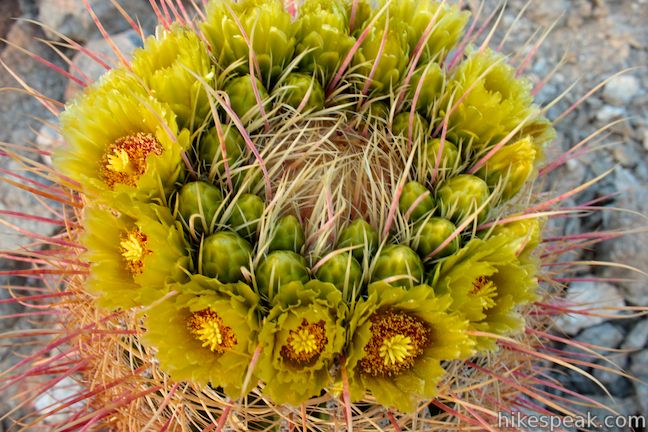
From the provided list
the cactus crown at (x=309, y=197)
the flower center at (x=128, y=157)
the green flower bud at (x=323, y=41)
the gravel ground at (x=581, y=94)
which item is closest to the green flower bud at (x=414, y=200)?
the cactus crown at (x=309, y=197)

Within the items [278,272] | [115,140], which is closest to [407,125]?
[278,272]

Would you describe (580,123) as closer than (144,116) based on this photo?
No

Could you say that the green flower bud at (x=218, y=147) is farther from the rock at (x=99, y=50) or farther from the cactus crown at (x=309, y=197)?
the rock at (x=99, y=50)

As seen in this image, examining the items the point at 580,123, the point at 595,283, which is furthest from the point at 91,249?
the point at 580,123

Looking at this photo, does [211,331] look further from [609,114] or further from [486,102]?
[609,114]

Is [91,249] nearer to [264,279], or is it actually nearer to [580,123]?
[264,279]

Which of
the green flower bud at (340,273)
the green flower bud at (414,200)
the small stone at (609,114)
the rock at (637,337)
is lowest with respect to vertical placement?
the rock at (637,337)

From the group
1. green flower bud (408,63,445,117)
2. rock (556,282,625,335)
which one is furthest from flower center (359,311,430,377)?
rock (556,282,625,335)
